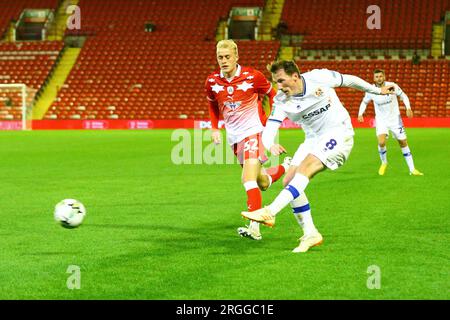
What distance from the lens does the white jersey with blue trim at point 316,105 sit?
313 inches

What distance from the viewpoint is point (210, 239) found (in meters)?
8.59

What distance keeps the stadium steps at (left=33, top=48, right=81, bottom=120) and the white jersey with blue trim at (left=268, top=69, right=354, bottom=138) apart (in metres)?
36.1

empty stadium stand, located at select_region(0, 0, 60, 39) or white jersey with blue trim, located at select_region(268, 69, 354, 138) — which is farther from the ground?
empty stadium stand, located at select_region(0, 0, 60, 39)

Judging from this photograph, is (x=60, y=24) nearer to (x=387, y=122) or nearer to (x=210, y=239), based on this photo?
(x=387, y=122)

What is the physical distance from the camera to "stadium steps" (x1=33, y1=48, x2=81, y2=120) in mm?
43344

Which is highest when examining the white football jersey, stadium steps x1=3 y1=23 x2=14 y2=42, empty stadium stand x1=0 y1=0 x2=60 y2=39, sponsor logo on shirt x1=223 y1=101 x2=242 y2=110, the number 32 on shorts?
empty stadium stand x1=0 y1=0 x2=60 y2=39

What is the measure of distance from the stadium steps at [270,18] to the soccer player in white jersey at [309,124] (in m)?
40.0

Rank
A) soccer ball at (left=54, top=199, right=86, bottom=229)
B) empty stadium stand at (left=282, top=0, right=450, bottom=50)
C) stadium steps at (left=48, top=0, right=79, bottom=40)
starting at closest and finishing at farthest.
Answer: soccer ball at (left=54, top=199, right=86, bottom=229) < empty stadium stand at (left=282, top=0, right=450, bottom=50) < stadium steps at (left=48, top=0, right=79, bottom=40)

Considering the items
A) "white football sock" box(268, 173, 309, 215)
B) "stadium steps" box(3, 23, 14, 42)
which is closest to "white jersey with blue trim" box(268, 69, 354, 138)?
"white football sock" box(268, 173, 309, 215)

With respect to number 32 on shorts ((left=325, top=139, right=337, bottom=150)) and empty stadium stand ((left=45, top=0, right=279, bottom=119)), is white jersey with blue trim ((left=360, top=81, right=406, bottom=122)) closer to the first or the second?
number 32 on shorts ((left=325, top=139, right=337, bottom=150))

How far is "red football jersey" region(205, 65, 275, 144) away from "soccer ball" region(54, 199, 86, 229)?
1.91 meters

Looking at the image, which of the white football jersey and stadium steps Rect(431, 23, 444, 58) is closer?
the white football jersey

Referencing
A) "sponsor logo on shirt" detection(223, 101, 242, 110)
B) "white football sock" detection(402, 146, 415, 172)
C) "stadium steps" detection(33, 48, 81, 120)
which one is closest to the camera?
"sponsor logo on shirt" detection(223, 101, 242, 110)

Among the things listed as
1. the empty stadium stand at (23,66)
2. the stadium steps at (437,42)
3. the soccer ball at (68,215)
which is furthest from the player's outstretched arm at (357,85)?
the stadium steps at (437,42)
